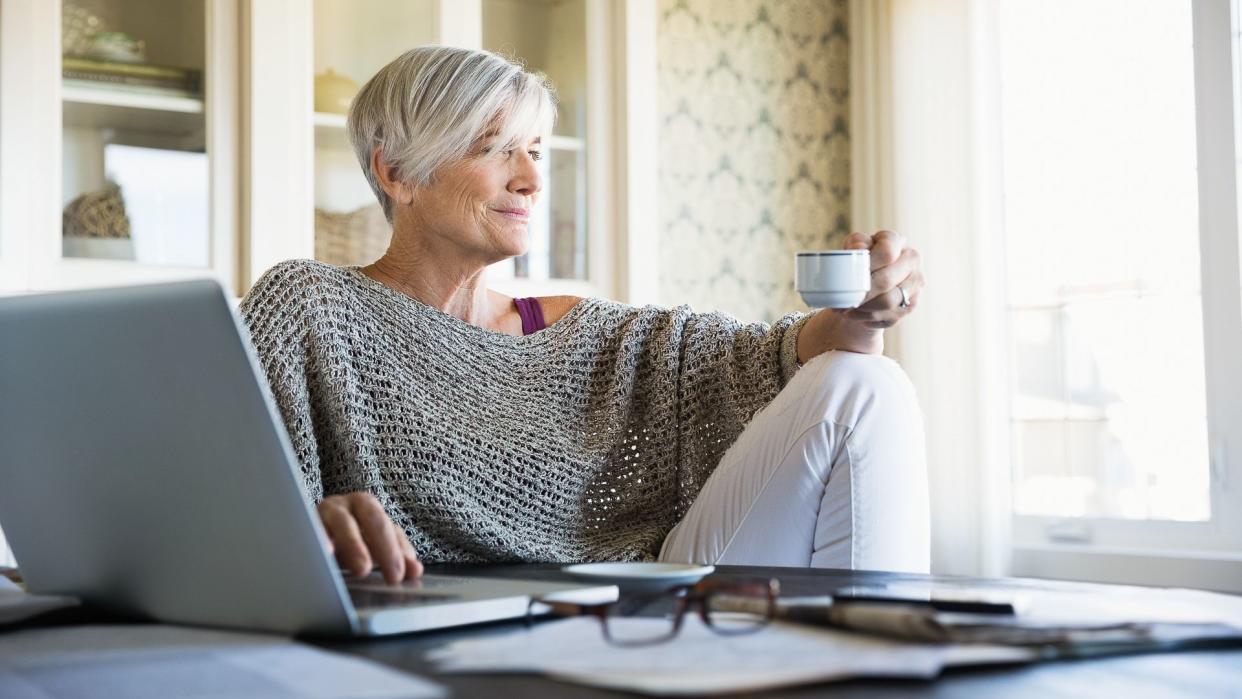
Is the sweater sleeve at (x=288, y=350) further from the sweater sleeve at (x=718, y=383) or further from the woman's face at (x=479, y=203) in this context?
the sweater sleeve at (x=718, y=383)

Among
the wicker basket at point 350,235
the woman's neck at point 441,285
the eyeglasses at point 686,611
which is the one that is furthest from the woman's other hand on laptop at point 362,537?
the wicker basket at point 350,235

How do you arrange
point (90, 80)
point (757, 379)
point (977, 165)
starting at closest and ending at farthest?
point (757, 379)
point (90, 80)
point (977, 165)

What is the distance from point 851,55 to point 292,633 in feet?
11.2

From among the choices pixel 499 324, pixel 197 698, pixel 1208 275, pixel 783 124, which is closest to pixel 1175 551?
pixel 1208 275

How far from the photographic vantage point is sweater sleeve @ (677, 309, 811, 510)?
169cm

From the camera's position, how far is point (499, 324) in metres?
1.83

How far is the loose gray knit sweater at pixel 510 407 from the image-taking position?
58.4 inches

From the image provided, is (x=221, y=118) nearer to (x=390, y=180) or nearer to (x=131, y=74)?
(x=131, y=74)

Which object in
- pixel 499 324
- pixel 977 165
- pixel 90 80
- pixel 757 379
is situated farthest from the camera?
pixel 977 165

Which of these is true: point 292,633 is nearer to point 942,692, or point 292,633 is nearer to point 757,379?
point 942,692

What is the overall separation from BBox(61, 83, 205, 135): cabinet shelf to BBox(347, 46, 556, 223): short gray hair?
3.60ft

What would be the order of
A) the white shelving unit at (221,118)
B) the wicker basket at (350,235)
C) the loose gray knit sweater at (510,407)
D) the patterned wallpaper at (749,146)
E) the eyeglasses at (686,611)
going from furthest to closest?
1. the patterned wallpaper at (749,146)
2. the wicker basket at (350,235)
3. the white shelving unit at (221,118)
4. the loose gray knit sweater at (510,407)
5. the eyeglasses at (686,611)

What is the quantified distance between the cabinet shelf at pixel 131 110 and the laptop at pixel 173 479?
6.59 ft

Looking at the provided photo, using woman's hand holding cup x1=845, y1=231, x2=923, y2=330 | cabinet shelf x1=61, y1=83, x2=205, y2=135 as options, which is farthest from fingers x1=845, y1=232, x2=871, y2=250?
cabinet shelf x1=61, y1=83, x2=205, y2=135
